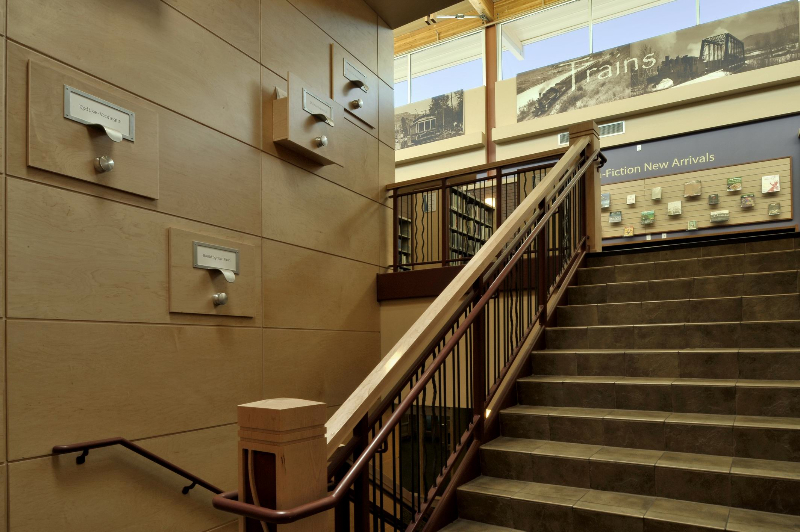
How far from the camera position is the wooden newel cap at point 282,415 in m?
1.52

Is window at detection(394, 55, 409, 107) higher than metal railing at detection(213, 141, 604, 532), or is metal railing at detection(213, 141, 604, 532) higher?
window at detection(394, 55, 409, 107)

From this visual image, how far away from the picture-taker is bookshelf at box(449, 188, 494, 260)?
25.1ft

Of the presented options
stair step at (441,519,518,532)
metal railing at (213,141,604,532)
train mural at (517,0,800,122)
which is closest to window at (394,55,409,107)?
train mural at (517,0,800,122)

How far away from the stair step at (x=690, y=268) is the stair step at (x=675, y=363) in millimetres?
948

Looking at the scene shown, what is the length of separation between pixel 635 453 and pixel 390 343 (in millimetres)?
3341

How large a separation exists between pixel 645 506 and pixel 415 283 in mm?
3449

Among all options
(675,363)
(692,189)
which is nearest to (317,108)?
(675,363)

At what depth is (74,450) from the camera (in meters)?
2.82

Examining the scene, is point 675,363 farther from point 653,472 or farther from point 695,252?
point 695,252

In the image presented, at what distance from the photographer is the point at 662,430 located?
265 cm

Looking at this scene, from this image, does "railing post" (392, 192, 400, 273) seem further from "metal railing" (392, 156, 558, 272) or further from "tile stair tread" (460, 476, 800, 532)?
"tile stair tread" (460, 476, 800, 532)

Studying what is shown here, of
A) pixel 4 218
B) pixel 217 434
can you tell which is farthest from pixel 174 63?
pixel 217 434

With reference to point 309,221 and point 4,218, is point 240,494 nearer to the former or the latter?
point 4,218

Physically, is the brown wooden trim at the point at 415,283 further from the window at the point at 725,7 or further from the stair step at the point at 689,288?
the window at the point at 725,7
